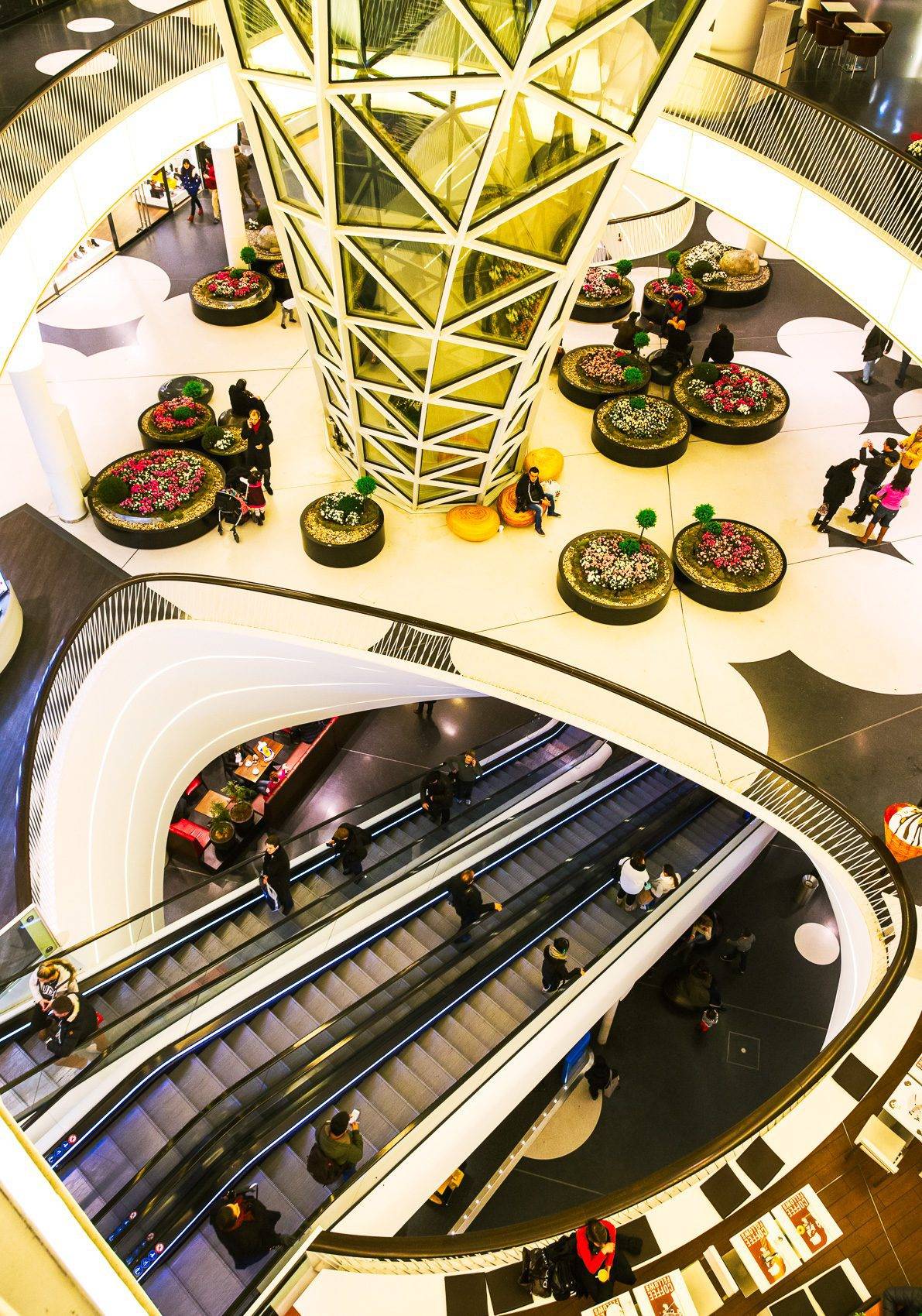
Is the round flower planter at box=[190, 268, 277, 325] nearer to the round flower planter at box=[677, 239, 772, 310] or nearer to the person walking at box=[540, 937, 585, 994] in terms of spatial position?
the round flower planter at box=[677, 239, 772, 310]

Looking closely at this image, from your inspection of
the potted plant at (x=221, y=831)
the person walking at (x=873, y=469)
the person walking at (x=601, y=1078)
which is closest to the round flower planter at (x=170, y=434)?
the potted plant at (x=221, y=831)

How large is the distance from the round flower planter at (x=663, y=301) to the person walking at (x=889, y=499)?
19.6ft

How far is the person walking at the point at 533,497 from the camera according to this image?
14.1 metres

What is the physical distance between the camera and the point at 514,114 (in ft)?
30.3

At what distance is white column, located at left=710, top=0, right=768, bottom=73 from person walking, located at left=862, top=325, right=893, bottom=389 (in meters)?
5.25

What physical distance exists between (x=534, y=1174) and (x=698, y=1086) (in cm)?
272

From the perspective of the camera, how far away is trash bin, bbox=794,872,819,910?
1507 centimetres

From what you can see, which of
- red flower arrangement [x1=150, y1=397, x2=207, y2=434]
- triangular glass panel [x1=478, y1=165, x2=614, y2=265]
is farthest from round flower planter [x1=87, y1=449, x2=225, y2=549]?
triangular glass panel [x1=478, y1=165, x2=614, y2=265]

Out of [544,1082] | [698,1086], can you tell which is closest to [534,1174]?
[544,1082]

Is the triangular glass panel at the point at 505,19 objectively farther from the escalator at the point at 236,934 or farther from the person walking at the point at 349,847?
the person walking at the point at 349,847

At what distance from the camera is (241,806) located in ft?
49.0

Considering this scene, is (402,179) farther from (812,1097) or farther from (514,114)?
(812,1097)

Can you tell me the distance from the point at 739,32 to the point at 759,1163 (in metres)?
18.1

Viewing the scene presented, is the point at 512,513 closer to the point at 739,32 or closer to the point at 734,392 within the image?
the point at 734,392
